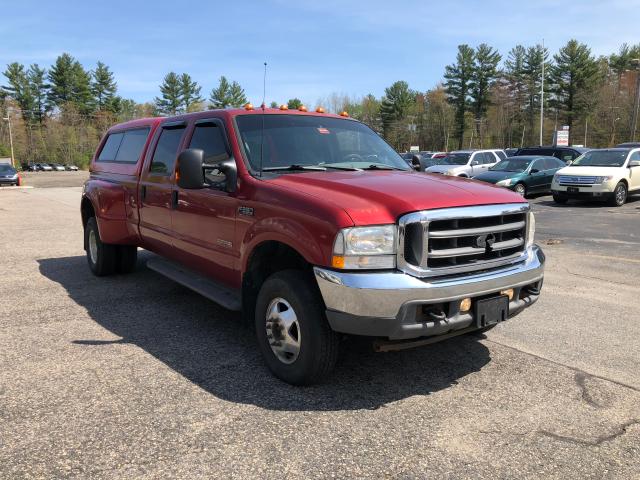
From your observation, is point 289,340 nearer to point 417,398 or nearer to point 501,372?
point 417,398

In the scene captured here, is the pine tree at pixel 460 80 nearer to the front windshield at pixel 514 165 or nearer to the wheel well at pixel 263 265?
the front windshield at pixel 514 165

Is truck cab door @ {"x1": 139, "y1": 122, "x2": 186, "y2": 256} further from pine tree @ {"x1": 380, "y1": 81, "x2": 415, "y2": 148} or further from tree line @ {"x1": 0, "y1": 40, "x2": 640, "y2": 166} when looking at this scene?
pine tree @ {"x1": 380, "y1": 81, "x2": 415, "y2": 148}

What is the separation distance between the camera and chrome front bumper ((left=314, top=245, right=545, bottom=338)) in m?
3.14

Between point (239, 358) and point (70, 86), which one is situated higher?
point (70, 86)

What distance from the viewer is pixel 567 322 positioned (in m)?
5.12

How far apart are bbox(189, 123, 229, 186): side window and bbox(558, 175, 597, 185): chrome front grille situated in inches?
542

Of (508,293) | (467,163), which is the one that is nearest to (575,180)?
(467,163)

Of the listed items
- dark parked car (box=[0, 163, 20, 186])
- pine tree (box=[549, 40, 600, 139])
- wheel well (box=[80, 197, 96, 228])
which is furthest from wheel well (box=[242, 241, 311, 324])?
pine tree (box=[549, 40, 600, 139])

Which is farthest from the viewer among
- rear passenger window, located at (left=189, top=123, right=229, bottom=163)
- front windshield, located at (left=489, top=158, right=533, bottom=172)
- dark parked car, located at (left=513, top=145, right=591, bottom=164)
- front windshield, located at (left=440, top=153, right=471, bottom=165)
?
dark parked car, located at (left=513, top=145, right=591, bottom=164)

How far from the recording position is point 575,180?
51.8 feet

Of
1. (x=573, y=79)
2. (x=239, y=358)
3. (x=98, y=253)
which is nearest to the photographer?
(x=239, y=358)

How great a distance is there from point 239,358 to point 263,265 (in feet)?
2.66

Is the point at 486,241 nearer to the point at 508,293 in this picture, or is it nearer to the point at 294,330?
the point at 508,293

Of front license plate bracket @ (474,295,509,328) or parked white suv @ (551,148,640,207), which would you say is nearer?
front license plate bracket @ (474,295,509,328)
